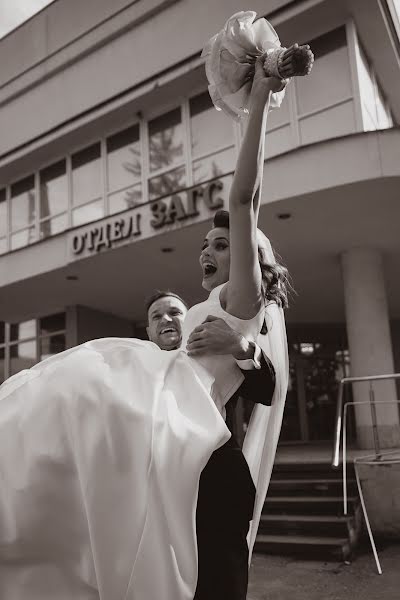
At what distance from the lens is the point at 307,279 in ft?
40.4

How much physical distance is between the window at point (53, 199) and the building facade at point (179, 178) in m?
0.04

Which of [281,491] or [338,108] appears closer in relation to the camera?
[281,491]

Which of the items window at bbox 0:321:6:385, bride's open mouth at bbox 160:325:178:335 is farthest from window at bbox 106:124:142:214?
bride's open mouth at bbox 160:325:178:335

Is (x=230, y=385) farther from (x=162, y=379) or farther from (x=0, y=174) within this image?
(x=0, y=174)

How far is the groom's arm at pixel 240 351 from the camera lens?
6.23 ft

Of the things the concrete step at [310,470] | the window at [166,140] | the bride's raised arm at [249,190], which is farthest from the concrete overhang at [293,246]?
the bride's raised arm at [249,190]

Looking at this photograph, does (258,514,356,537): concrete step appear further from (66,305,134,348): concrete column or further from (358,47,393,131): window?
(66,305,134,348): concrete column

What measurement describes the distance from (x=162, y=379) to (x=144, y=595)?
615 millimetres

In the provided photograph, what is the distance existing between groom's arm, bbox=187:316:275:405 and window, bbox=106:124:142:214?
409 inches

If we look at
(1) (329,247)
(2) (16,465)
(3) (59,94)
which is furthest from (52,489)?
(3) (59,94)

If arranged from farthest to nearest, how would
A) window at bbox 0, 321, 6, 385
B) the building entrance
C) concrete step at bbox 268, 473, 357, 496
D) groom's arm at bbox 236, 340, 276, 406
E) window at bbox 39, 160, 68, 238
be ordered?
window at bbox 0, 321, 6, 385 < the building entrance < window at bbox 39, 160, 68, 238 < concrete step at bbox 268, 473, 357, 496 < groom's arm at bbox 236, 340, 276, 406

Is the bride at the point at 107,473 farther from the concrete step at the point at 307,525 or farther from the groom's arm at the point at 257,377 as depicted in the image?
the concrete step at the point at 307,525

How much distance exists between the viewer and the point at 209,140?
36.9ft

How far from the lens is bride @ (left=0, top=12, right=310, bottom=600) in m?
1.52
